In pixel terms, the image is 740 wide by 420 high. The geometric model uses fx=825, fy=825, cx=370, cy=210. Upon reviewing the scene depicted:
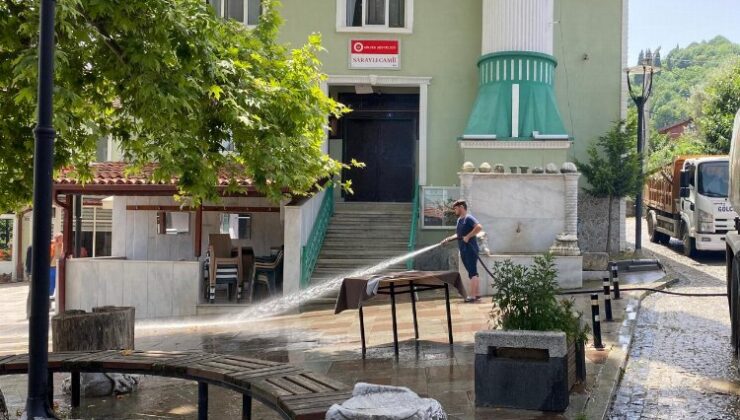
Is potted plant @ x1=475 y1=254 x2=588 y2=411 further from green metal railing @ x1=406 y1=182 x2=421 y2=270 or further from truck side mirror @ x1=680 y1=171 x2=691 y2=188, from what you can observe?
truck side mirror @ x1=680 y1=171 x2=691 y2=188

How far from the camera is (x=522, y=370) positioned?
666cm

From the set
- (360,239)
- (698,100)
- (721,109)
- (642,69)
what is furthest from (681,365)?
(698,100)

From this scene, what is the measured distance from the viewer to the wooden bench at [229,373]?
5219 mm

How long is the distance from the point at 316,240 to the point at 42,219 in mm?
12750

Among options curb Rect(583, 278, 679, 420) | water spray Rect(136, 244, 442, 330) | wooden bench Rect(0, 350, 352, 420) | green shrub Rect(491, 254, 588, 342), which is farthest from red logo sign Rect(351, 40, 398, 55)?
wooden bench Rect(0, 350, 352, 420)

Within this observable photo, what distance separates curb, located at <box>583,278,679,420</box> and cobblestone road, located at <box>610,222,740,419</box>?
0.08 metres

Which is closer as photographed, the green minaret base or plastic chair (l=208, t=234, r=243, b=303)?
plastic chair (l=208, t=234, r=243, b=303)

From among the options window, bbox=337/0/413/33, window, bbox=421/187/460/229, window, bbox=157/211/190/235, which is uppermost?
window, bbox=337/0/413/33

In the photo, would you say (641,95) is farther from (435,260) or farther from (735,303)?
(735,303)

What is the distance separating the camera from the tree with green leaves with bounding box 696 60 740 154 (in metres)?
35.4

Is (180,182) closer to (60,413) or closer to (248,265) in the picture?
(60,413)

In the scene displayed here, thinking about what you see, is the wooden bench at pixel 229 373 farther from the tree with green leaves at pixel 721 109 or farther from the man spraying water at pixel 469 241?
the tree with green leaves at pixel 721 109

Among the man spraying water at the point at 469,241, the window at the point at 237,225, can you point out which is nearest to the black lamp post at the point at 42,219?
the man spraying water at the point at 469,241

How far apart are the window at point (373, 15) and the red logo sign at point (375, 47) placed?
33 centimetres
